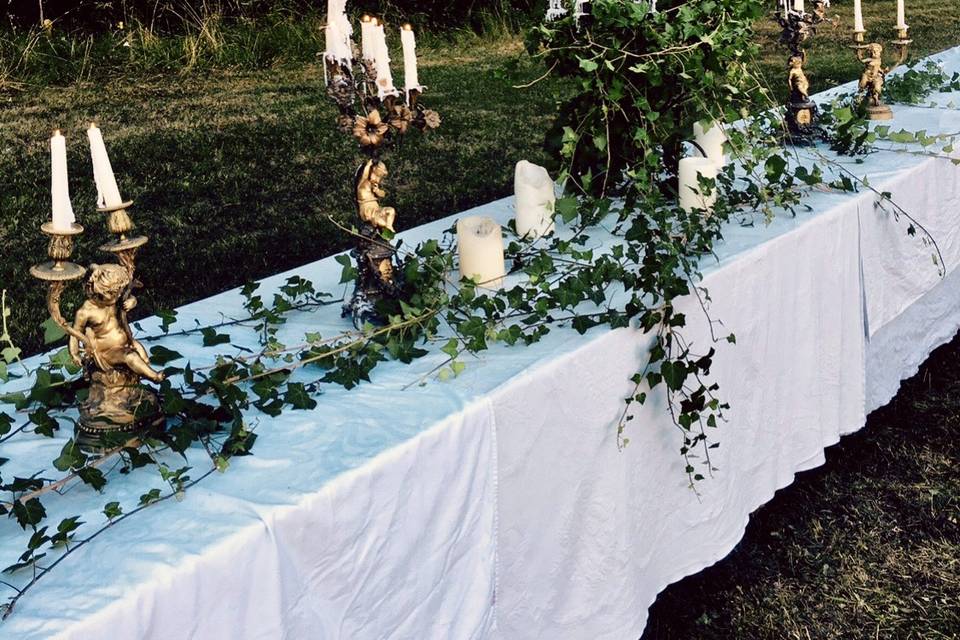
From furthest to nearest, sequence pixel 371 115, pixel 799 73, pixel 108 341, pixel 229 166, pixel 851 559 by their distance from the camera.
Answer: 1. pixel 229 166
2. pixel 799 73
3. pixel 851 559
4. pixel 371 115
5. pixel 108 341

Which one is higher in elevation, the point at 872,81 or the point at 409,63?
the point at 409,63

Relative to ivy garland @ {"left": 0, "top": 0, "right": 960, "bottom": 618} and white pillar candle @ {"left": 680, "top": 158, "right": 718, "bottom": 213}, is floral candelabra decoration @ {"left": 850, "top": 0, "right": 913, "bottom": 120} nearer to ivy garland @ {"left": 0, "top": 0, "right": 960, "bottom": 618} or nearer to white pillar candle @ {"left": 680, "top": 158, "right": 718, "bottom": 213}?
ivy garland @ {"left": 0, "top": 0, "right": 960, "bottom": 618}

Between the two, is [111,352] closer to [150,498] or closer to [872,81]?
[150,498]

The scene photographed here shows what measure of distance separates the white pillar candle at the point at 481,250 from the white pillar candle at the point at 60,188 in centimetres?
77

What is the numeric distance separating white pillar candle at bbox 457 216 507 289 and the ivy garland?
4 cm

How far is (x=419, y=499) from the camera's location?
1.40 m

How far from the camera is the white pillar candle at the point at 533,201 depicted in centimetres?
214

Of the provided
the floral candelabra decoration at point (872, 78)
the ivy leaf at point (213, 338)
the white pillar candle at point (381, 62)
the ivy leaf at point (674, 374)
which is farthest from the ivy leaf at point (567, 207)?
the floral candelabra decoration at point (872, 78)

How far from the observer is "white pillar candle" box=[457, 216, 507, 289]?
1.86 meters

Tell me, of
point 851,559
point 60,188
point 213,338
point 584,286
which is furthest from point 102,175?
point 851,559

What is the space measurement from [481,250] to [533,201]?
0.34 meters

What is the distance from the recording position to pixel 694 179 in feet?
7.36

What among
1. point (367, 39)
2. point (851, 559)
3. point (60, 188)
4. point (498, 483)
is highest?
point (367, 39)

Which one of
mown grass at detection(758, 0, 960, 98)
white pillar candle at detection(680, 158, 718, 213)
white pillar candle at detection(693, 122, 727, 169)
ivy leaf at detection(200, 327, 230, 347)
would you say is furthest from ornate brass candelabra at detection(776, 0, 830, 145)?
mown grass at detection(758, 0, 960, 98)
